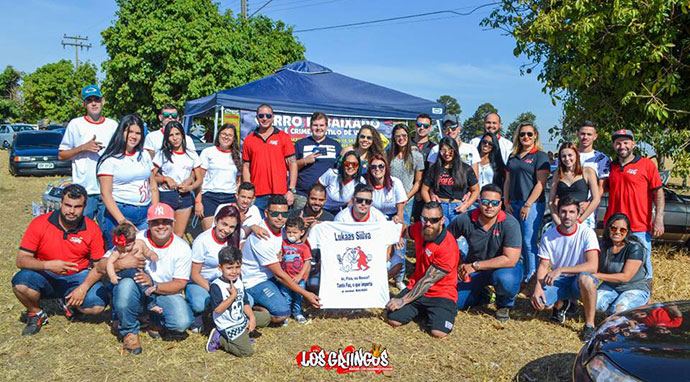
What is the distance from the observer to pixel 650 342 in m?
3.09

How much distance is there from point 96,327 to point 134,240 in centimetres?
118

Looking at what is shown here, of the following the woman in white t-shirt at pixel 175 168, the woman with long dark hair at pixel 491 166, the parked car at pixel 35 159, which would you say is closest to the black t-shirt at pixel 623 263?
the woman with long dark hair at pixel 491 166

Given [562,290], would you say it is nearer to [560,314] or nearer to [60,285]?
[560,314]

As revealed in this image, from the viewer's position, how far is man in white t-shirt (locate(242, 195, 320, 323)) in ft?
16.7

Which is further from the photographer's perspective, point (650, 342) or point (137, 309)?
point (137, 309)

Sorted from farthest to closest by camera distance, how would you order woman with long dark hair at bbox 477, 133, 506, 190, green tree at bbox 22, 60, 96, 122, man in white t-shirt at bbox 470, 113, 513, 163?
1. green tree at bbox 22, 60, 96, 122
2. man in white t-shirt at bbox 470, 113, 513, 163
3. woman with long dark hair at bbox 477, 133, 506, 190

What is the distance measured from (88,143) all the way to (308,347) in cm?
307

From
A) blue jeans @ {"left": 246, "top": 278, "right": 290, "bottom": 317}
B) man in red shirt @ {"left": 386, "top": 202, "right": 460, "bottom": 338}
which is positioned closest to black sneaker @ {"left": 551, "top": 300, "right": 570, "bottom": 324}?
man in red shirt @ {"left": 386, "top": 202, "right": 460, "bottom": 338}

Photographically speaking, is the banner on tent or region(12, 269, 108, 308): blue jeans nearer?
region(12, 269, 108, 308): blue jeans

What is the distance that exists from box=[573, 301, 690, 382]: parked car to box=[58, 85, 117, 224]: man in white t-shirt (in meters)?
4.84

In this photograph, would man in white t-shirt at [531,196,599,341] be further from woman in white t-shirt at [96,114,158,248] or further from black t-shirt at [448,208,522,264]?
woman in white t-shirt at [96,114,158,248]

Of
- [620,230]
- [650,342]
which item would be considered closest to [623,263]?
[620,230]

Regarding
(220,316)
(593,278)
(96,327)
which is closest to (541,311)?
(593,278)

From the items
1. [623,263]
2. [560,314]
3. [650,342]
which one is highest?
[623,263]
